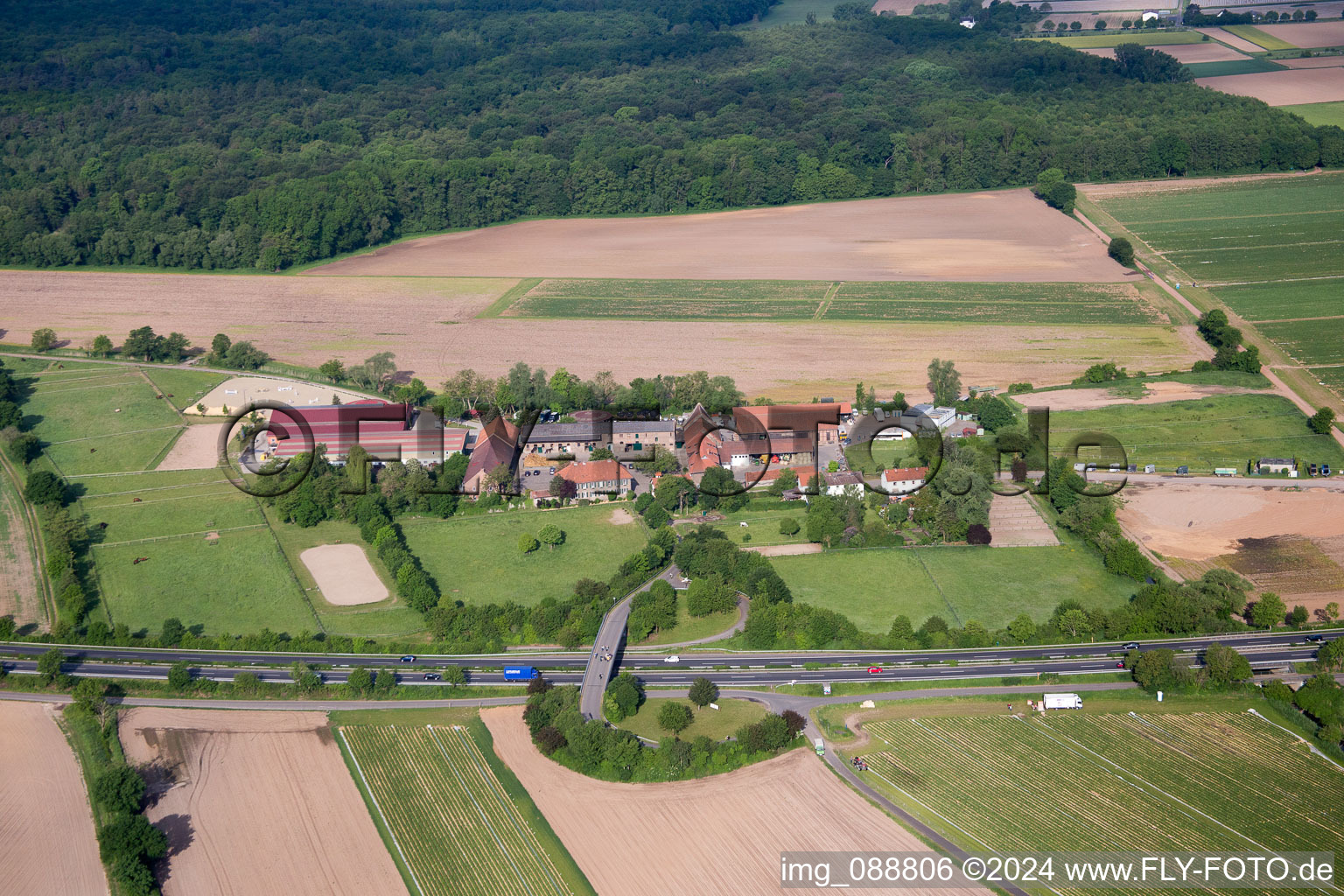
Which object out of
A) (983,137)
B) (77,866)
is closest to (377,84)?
(983,137)

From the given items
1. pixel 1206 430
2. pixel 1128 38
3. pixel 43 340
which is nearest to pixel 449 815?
pixel 1206 430

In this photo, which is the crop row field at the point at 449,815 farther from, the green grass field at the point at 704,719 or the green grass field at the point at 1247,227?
the green grass field at the point at 1247,227

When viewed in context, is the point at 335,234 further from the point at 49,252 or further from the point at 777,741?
the point at 777,741

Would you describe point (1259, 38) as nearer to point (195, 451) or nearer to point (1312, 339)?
point (1312, 339)

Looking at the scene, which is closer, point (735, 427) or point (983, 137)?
point (735, 427)

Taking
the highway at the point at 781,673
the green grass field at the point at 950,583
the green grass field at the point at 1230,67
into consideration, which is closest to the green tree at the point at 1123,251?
the green grass field at the point at 950,583

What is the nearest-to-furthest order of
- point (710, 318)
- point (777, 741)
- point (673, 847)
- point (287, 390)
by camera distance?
point (673, 847)
point (777, 741)
point (287, 390)
point (710, 318)

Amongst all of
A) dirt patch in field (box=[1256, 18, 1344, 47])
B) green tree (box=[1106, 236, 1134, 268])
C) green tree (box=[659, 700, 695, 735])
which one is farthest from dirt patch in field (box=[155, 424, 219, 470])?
dirt patch in field (box=[1256, 18, 1344, 47])
